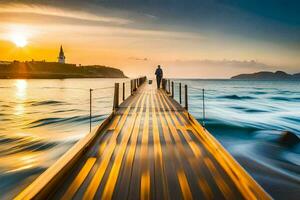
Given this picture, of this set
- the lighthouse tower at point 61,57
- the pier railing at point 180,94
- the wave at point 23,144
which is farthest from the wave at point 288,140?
the lighthouse tower at point 61,57

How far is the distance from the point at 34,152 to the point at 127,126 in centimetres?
438

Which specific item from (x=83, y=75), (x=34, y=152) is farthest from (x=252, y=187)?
(x=83, y=75)

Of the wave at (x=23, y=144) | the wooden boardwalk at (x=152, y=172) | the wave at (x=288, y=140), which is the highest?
the wooden boardwalk at (x=152, y=172)

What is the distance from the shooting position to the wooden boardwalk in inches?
118

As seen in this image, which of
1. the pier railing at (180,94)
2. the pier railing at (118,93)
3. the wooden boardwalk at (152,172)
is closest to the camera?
the wooden boardwalk at (152,172)

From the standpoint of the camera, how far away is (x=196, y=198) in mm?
2945

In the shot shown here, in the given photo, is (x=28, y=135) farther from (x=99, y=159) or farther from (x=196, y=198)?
(x=196, y=198)

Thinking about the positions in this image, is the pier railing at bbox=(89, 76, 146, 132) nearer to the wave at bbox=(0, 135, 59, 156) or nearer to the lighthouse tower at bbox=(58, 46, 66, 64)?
the wave at bbox=(0, 135, 59, 156)

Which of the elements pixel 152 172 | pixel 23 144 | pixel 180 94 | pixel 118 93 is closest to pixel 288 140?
pixel 180 94

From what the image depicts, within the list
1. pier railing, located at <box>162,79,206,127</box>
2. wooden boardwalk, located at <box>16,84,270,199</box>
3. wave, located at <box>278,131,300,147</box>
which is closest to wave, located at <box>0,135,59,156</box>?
wooden boardwalk, located at <box>16,84,270,199</box>

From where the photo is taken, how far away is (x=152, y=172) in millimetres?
3705

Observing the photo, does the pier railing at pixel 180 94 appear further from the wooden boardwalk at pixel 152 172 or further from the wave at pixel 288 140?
the wave at pixel 288 140

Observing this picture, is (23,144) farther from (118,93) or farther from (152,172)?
(152,172)

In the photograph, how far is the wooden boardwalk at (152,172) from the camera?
9.84 feet
